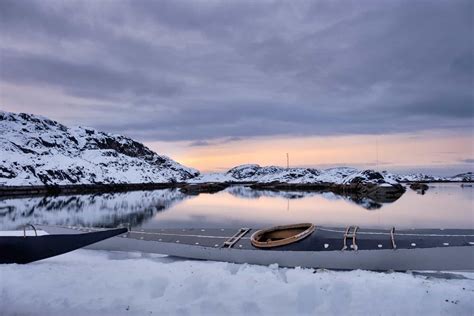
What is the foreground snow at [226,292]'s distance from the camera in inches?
266

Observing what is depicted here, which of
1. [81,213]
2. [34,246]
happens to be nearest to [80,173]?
[81,213]

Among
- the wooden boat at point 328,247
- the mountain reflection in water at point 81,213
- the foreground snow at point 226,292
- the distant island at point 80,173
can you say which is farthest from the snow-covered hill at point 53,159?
the foreground snow at point 226,292

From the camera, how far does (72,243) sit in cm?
1034

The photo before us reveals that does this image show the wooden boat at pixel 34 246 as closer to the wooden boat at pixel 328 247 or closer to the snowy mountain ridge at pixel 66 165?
the wooden boat at pixel 328 247

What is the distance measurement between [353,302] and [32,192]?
288ft

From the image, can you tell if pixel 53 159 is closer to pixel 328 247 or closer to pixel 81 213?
pixel 81 213

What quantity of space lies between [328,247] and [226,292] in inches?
154

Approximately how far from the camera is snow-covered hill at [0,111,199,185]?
93.4m

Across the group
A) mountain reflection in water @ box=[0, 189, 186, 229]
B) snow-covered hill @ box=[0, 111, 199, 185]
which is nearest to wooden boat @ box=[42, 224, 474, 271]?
mountain reflection in water @ box=[0, 189, 186, 229]

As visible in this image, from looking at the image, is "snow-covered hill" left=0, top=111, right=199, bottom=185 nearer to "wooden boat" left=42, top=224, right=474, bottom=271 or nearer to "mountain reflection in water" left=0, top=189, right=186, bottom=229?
"mountain reflection in water" left=0, top=189, right=186, bottom=229

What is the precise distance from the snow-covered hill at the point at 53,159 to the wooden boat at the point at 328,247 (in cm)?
8261

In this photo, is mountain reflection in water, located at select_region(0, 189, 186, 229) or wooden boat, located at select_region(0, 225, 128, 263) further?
mountain reflection in water, located at select_region(0, 189, 186, 229)

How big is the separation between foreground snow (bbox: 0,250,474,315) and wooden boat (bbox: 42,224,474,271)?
69 cm

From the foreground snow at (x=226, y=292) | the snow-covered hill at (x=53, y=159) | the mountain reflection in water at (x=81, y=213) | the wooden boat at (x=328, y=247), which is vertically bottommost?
the mountain reflection in water at (x=81, y=213)
